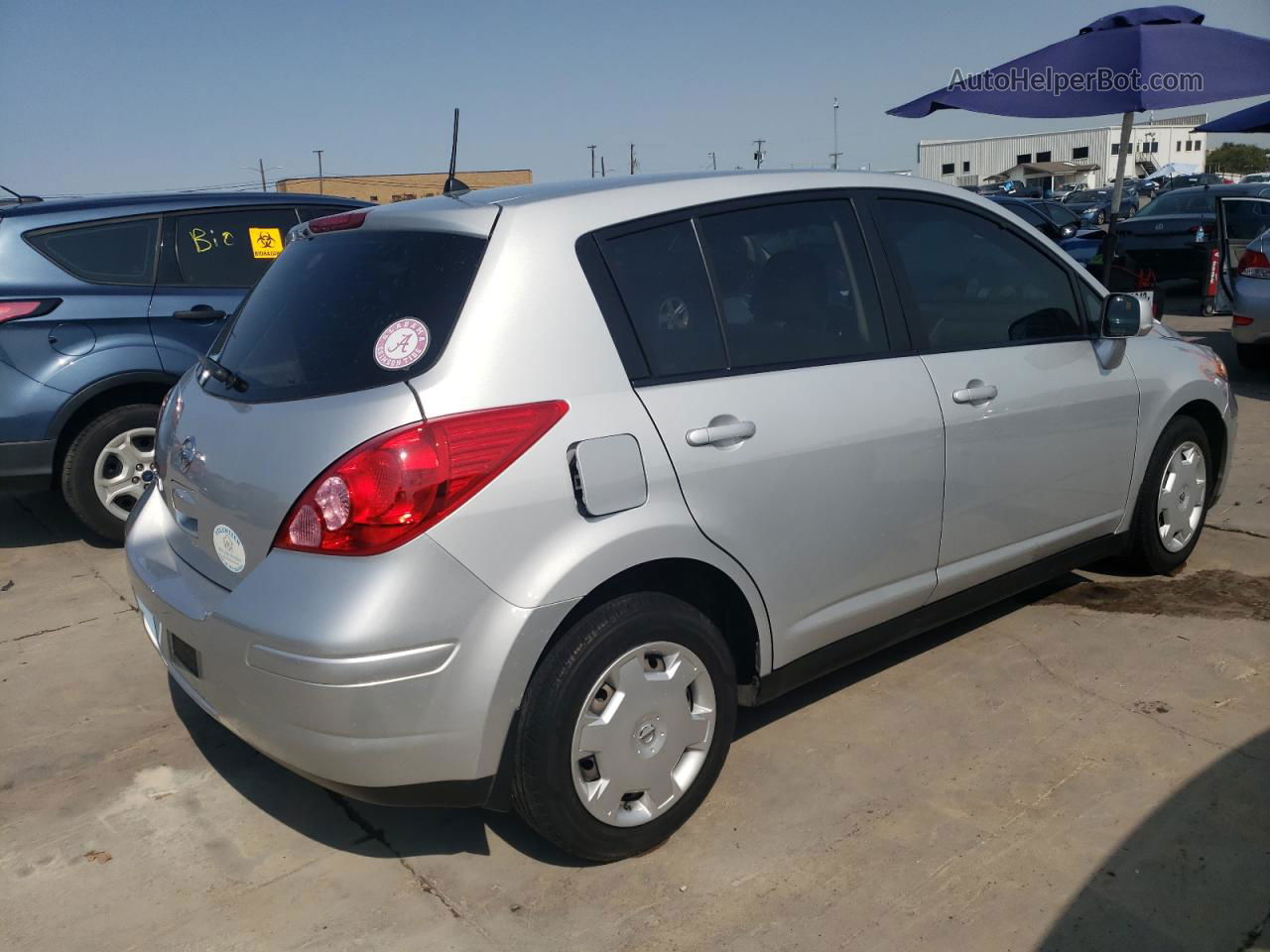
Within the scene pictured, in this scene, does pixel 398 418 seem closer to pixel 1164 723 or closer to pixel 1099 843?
pixel 1099 843

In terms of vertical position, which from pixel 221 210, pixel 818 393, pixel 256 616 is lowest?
pixel 256 616

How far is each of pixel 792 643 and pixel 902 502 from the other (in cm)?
55

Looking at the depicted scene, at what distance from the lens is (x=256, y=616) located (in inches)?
96.0

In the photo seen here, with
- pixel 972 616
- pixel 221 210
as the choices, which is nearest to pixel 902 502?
pixel 972 616

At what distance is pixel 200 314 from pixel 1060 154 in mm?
78260

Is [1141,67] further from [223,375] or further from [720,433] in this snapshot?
[223,375]

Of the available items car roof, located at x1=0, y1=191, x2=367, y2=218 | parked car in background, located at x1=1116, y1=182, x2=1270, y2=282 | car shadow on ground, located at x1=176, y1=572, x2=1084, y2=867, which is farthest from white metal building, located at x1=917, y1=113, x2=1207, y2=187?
car shadow on ground, located at x1=176, y1=572, x2=1084, y2=867

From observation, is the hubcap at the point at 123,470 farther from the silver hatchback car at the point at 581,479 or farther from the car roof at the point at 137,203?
the silver hatchback car at the point at 581,479

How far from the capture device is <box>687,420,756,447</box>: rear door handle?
2.71 m

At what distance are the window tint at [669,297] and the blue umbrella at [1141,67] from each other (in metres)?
5.14

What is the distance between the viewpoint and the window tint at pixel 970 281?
11.2 ft

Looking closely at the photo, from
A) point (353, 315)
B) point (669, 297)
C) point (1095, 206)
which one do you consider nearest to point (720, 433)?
point (669, 297)

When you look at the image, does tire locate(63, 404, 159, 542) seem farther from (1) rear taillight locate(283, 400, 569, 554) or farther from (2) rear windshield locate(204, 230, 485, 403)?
(1) rear taillight locate(283, 400, 569, 554)

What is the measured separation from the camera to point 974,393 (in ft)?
11.2
